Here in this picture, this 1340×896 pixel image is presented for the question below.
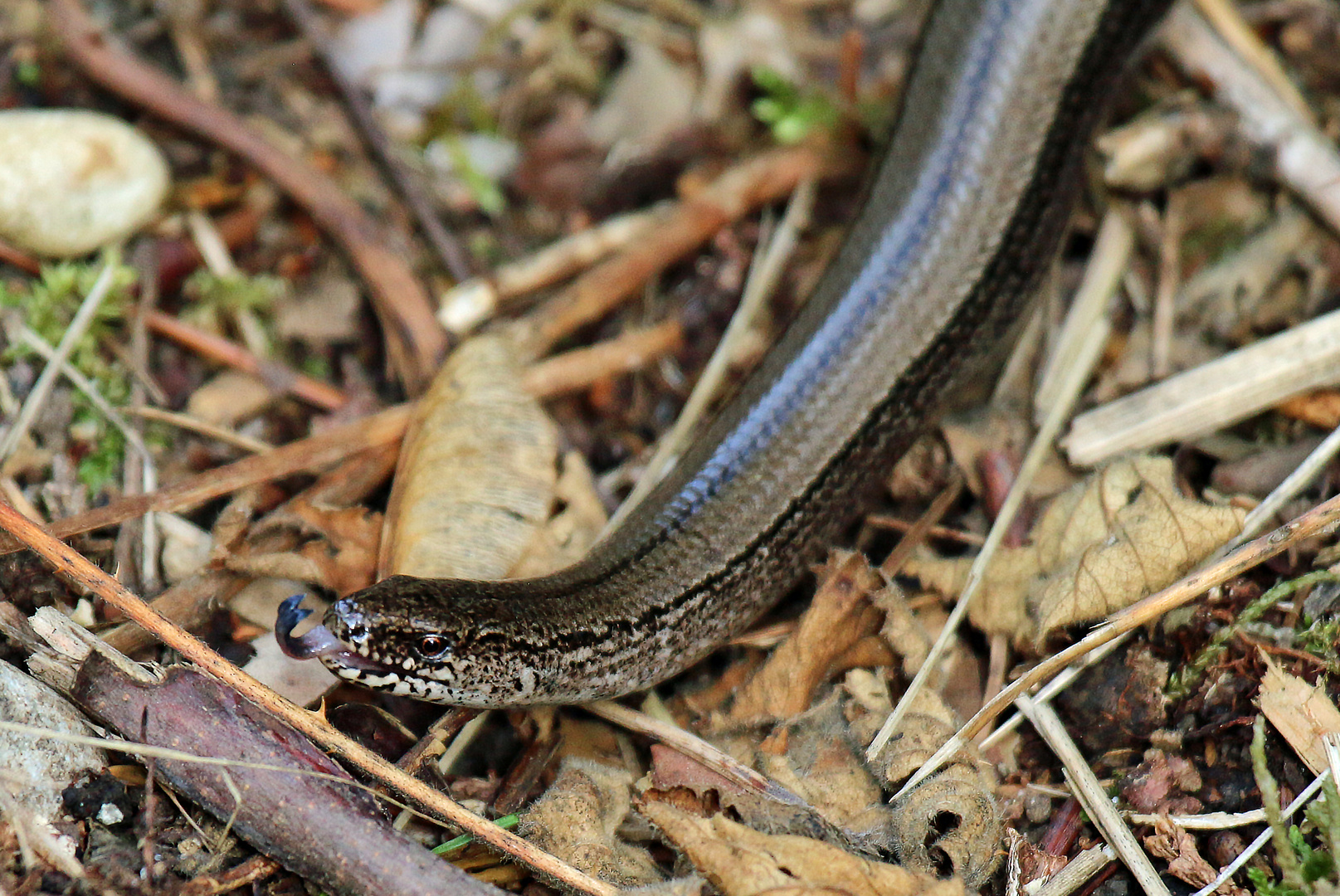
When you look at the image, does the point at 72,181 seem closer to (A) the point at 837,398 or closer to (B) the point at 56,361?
(B) the point at 56,361

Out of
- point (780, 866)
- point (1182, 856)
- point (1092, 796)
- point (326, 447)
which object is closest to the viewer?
point (780, 866)

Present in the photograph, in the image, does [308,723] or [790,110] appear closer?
[308,723]

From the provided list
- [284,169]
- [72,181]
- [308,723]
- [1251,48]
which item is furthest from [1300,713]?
[72,181]

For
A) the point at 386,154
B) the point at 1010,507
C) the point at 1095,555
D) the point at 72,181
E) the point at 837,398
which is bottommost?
the point at 1010,507

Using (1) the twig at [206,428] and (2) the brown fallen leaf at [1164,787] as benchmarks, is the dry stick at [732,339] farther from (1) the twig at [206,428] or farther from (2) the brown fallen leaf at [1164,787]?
(2) the brown fallen leaf at [1164,787]

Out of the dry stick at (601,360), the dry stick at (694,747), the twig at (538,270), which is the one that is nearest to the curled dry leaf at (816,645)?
the dry stick at (694,747)

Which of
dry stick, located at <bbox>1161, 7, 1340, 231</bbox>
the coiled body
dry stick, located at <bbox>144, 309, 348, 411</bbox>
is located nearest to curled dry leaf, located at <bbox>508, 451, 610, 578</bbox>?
the coiled body
